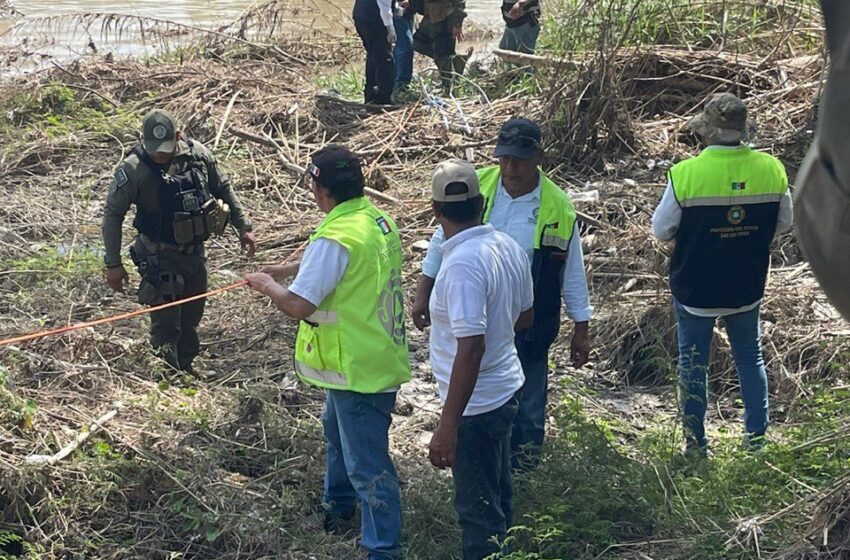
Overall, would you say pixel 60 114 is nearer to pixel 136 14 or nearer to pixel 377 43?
pixel 377 43

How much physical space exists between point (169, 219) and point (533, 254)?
7.73 feet

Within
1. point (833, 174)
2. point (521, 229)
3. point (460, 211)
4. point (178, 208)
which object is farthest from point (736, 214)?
point (833, 174)

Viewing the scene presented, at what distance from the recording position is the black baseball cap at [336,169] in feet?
14.4

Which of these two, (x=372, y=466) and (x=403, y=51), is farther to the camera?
(x=403, y=51)

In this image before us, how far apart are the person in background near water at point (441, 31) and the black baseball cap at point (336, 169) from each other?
744 centimetres

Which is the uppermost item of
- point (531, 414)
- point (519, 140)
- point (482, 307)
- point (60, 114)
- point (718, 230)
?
point (60, 114)

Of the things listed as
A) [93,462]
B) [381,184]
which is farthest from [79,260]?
[93,462]

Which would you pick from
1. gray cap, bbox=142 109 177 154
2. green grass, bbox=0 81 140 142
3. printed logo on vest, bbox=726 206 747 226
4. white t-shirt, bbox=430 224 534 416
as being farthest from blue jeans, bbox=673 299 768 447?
green grass, bbox=0 81 140 142

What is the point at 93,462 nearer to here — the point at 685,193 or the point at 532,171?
the point at 532,171

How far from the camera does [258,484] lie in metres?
5.27

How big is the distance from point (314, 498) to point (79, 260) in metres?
3.85

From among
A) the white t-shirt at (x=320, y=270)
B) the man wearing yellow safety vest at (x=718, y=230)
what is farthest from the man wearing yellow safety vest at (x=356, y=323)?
the man wearing yellow safety vest at (x=718, y=230)

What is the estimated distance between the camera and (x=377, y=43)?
11.2 m

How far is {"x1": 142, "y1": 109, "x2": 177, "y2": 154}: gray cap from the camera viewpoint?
6051 mm
